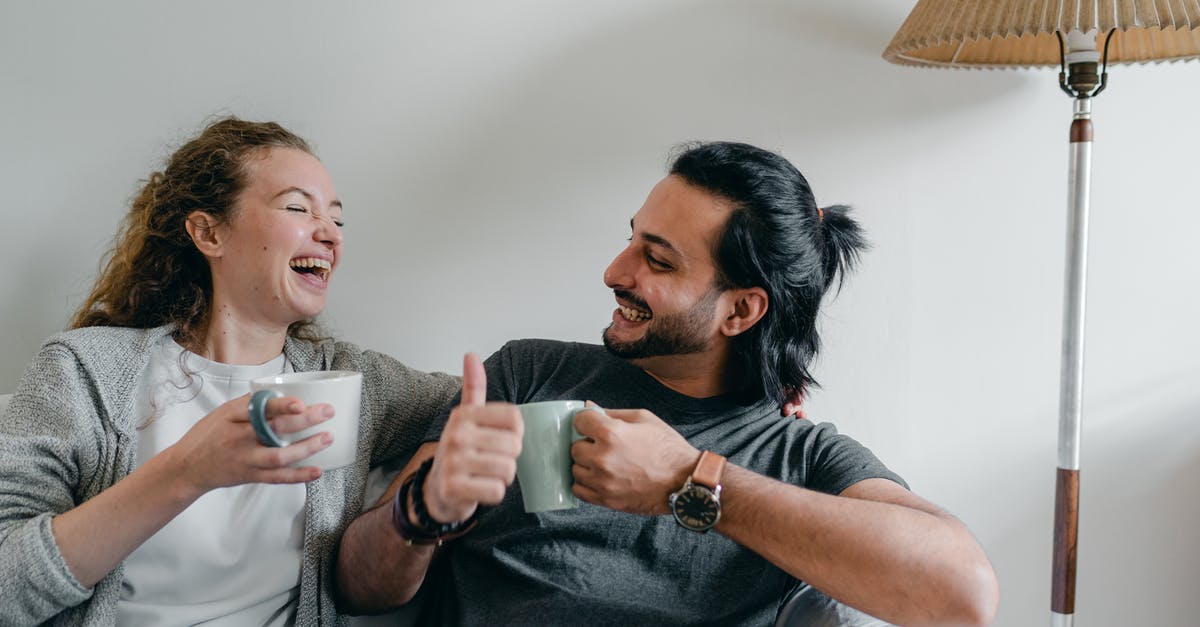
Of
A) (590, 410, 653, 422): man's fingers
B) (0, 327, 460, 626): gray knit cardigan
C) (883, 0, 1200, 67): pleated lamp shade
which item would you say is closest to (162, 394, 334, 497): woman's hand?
(0, 327, 460, 626): gray knit cardigan

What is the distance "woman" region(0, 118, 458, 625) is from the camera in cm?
107

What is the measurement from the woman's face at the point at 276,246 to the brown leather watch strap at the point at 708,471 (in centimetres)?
67

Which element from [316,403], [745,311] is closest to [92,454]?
[316,403]

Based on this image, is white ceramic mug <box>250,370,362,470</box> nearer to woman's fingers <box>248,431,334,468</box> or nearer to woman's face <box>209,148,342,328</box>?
woman's fingers <box>248,431,334,468</box>

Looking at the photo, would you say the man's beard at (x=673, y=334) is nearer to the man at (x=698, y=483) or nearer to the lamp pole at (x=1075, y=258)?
the man at (x=698, y=483)

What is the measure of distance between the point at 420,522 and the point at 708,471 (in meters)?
0.35

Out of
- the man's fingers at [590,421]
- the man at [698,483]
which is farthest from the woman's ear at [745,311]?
the man's fingers at [590,421]

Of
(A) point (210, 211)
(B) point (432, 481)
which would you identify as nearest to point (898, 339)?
(B) point (432, 481)

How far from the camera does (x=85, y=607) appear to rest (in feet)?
3.86

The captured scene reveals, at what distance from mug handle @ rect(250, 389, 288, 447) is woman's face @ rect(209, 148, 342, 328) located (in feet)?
1.51

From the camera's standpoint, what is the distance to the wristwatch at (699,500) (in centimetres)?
108

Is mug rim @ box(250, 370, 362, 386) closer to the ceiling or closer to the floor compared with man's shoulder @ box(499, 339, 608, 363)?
closer to the ceiling

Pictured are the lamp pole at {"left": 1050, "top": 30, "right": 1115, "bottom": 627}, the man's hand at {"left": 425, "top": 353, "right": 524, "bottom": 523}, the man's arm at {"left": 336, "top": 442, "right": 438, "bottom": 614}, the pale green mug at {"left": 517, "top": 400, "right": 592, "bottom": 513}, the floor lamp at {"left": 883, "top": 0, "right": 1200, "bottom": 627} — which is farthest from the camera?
the lamp pole at {"left": 1050, "top": 30, "right": 1115, "bottom": 627}

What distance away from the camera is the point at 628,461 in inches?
40.4
